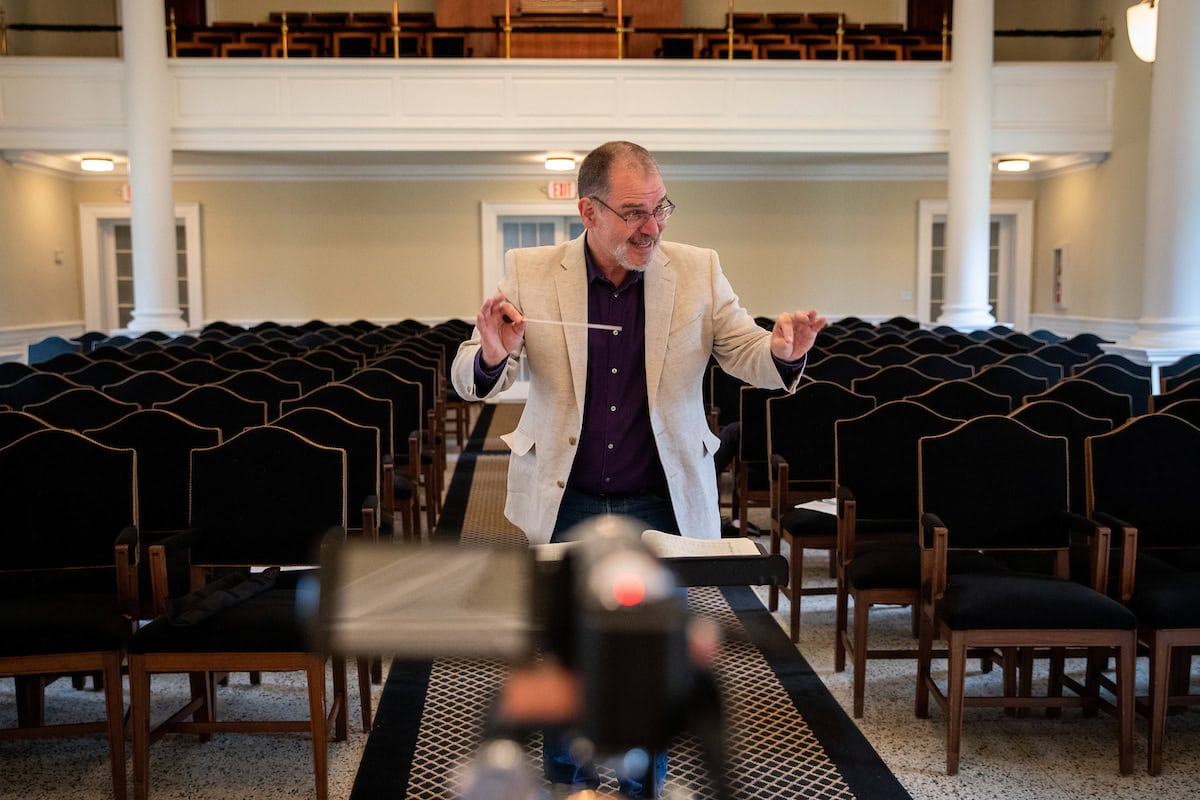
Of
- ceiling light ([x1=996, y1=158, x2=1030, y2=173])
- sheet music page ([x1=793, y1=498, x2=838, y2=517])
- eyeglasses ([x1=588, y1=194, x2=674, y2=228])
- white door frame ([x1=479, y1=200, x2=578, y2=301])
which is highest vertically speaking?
ceiling light ([x1=996, y1=158, x2=1030, y2=173])

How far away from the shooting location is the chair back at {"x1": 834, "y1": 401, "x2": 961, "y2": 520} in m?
4.12

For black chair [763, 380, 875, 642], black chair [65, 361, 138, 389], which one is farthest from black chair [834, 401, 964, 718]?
black chair [65, 361, 138, 389]

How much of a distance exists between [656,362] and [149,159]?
1068 centimetres

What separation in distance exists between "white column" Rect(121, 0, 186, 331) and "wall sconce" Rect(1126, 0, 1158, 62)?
9184 mm

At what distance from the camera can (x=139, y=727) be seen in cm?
299

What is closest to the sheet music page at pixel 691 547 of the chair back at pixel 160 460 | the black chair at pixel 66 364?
the chair back at pixel 160 460

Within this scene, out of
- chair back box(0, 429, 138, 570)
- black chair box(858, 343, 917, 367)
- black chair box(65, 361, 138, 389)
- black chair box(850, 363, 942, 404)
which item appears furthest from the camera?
black chair box(858, 343, 917, 367)

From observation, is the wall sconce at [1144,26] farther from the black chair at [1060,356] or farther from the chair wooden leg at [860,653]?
the chair wooden leg at [860,653]

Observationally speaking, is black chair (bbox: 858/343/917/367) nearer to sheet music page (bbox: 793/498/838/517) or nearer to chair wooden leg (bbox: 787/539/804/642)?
sheet music page (bbox: 793/498/838/517)

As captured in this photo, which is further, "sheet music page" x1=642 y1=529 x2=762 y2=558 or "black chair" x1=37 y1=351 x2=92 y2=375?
"black chair" x1=37 y1=351 x2=92 y2=375

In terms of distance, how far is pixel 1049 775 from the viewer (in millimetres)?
3201

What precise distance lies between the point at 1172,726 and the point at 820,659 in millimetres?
1209

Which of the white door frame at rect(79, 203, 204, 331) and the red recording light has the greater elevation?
the white door frame at rect(79, 203, 204, 331)

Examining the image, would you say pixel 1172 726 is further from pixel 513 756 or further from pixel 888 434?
pixel 513 756
